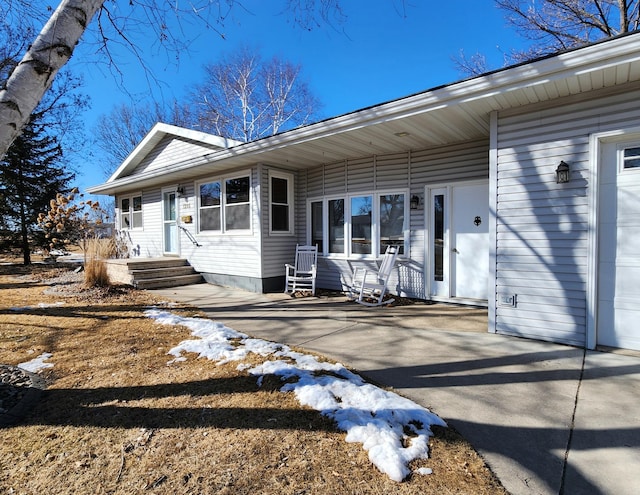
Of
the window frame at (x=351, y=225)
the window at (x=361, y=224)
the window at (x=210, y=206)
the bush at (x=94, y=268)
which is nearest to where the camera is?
the window frame at (x=351, y=225)

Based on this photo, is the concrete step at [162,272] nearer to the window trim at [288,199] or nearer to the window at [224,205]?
the window at [224,205]

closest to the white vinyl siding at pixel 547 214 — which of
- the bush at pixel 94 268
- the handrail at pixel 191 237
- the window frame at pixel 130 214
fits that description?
the handrail at pixel 191 237

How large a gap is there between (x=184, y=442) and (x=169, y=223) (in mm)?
8735

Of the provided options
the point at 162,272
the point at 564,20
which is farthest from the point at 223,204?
the point at 564,20

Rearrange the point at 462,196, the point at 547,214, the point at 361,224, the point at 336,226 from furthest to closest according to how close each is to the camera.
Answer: the point at 336,226 → the point at 361,224 → the point at 462,196 → the point at 547,214

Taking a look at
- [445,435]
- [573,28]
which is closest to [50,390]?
[445,435]

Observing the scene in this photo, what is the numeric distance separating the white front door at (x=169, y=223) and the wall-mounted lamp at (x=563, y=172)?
8.95m

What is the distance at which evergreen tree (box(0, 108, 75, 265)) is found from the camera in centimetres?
1283

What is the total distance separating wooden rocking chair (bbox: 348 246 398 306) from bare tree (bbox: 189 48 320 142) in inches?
580

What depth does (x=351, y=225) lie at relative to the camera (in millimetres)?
6965

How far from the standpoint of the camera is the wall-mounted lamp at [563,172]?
11.9 feet

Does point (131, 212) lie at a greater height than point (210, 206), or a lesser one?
greater

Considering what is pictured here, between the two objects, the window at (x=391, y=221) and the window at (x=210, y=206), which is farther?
the window at (x=210, y=206)

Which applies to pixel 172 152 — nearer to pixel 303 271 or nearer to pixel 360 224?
pixel 303 271
